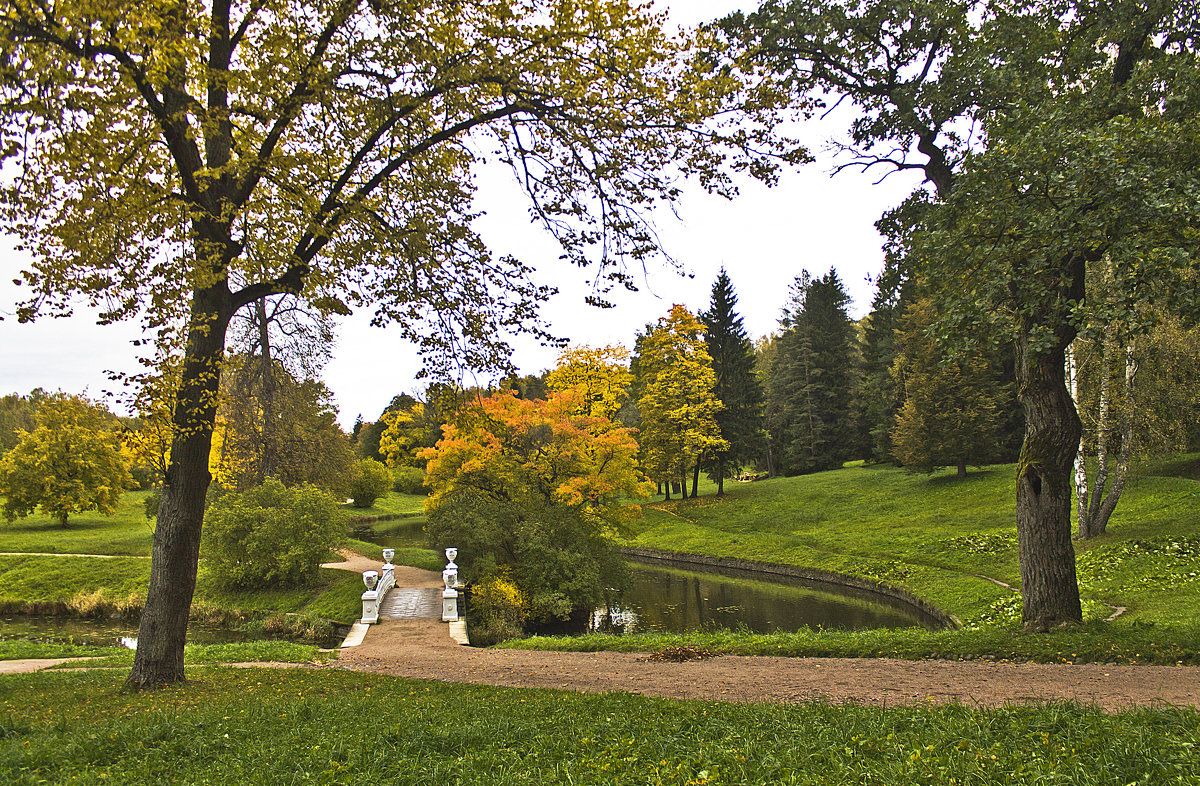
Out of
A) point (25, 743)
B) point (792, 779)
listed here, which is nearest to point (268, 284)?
point (25, 743)

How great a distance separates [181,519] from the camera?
800cm

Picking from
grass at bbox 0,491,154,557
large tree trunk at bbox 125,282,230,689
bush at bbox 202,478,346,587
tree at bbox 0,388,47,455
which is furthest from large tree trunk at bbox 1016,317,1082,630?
tree at bbox 0,388,47,455

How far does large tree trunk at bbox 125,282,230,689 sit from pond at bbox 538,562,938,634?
37.1ft

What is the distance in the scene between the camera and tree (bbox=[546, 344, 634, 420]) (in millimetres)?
28453

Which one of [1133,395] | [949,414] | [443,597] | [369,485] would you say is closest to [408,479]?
[369,485]

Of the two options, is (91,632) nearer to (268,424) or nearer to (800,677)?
(268,424)

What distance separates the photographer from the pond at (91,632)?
15935 mm

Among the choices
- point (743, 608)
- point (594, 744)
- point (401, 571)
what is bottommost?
point (743, 608)

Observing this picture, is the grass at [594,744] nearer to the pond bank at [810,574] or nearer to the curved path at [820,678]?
the curved path at [820,678]

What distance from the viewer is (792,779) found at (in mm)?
3729

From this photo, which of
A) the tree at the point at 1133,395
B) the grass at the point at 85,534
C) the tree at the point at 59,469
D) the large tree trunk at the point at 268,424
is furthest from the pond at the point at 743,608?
the tree at the point at 59,469

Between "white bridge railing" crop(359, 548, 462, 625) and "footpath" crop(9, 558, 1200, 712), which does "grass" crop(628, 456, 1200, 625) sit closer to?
"footpath" crop(9, 558, 1200, 712)

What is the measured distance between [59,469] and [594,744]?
34704 millimetres

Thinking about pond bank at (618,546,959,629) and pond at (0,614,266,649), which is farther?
pond bank at (618,546,959,629)
